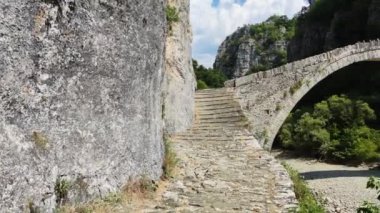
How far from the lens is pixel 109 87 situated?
4.37 meters

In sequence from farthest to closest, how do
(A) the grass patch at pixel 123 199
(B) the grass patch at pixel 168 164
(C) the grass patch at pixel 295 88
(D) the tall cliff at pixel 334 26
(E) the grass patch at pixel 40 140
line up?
(D) the tall cliff at pixel 334 26 < (C) the grass patch at pixel 295 88 < (B) the grass patch at pixel 168 164 < (A) the grass patch at pixel 123 199 < (E) the grass patch at pixel 40 140

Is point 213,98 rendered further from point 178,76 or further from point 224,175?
point 224,175

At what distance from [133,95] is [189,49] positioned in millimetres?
6748

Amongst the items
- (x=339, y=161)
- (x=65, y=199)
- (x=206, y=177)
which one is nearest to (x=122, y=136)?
(x=65, y=199)

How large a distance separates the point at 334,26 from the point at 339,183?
18006mm

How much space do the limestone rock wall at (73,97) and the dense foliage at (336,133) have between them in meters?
18.1

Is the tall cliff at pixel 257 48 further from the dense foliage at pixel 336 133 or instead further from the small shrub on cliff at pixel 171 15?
the small shrub on cliff at pixel 171 15

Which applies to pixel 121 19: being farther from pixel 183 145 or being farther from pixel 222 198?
pixel 183 145

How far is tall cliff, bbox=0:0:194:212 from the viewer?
3230 millimetres

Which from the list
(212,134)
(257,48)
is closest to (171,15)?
(212,134)

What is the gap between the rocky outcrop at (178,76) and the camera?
9.12m

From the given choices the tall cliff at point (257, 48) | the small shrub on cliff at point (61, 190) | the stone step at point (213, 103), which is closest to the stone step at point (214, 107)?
the stone step at point (213, 103)

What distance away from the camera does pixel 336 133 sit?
75.2 ft

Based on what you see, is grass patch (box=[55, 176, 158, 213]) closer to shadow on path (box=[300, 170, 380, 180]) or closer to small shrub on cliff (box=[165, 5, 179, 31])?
small shrub on cliff (box=[165, 5, 179, 31])
